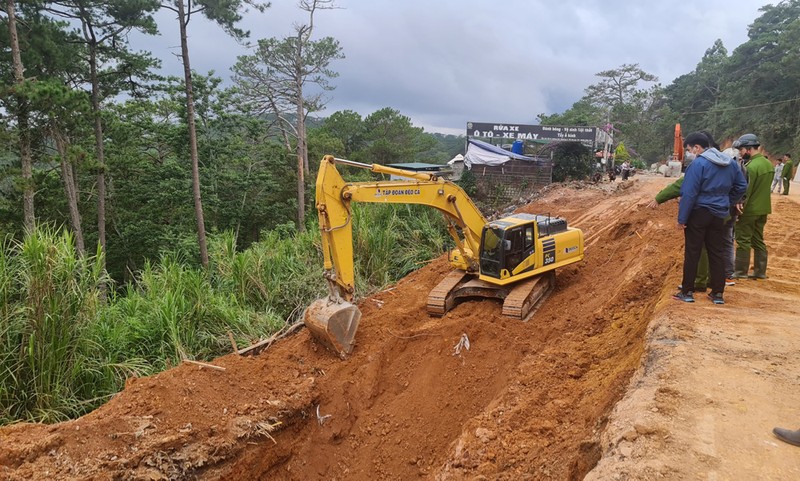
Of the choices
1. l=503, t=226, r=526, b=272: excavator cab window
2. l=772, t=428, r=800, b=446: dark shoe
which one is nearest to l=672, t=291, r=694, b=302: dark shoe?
l=503, t=226, r=526, b=272: excavator cab window

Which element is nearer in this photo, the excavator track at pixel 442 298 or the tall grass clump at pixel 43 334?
the tall grass clump at pixel 43 334

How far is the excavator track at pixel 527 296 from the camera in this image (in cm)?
664

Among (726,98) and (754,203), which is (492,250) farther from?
(726,98)

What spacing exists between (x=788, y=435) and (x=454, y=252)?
5.71m

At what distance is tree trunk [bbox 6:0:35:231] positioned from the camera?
432 inches

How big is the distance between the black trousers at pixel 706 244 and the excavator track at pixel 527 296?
7.09 ft

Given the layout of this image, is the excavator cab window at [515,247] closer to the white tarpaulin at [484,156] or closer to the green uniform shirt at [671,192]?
the green uniform shirt at [671,192]

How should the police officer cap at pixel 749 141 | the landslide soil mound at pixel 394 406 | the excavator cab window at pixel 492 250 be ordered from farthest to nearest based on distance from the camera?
the excavator cab window at pixel 492 250, the police officer cap at pixel 749 141, the landslide soil mound at pixel 394 406

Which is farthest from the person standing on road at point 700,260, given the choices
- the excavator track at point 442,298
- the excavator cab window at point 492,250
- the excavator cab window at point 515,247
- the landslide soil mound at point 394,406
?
the excavator track at point 442,298

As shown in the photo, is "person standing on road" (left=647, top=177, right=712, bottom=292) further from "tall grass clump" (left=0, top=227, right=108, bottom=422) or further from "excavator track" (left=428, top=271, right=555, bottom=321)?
"tall grass clump" (left=0, top=227, right=108, bottom=422)

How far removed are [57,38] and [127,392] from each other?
14.3m

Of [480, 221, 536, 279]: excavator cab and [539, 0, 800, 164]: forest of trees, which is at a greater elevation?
[539, 0, 800, 164]: forest of trees

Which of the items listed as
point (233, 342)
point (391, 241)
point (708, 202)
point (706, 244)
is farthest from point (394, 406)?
point (391, 241)

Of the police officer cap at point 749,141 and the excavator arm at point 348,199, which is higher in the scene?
the police officer cap at point 749,141
